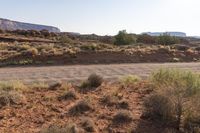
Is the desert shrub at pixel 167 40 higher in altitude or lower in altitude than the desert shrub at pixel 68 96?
lower

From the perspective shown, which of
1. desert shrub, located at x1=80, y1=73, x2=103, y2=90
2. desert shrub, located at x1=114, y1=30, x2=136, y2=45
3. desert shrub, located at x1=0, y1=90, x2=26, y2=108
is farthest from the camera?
desert shrub, located at x1=114, y1=30, x2=136, y2=45

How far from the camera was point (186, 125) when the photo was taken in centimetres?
1227

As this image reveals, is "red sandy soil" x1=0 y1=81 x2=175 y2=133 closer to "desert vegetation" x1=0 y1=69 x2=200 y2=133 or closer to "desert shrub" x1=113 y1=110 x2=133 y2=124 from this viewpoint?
"desert vegetation" x1=0 y1=69 x2=200 y2=133

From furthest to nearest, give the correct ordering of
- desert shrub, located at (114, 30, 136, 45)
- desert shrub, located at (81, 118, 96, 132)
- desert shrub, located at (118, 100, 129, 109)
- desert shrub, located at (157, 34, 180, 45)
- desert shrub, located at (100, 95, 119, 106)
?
desert shrub, located at (157, 34, 180, 45), desert shrub, located at (114, 30, 136, 45), desert shrub, located at (100, 95, 119, 106), desert shrub, located at (118, 100, 129, 109), desert shrub, located at (81, 118, 96, 132)

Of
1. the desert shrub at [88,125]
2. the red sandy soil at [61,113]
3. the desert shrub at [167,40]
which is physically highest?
the desert shrub at [88,125]

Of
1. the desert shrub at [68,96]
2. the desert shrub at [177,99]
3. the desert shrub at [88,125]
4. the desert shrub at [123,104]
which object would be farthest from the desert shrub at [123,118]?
the desert shrub at [68,96]

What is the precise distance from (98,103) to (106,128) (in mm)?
3135

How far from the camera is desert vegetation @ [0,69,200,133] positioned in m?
11.9

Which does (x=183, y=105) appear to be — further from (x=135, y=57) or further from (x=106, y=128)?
(x=135, y=57)

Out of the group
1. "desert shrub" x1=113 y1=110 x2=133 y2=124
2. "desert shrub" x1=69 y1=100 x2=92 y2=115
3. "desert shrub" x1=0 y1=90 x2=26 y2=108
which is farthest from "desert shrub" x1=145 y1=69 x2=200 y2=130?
"desert shrub" x1=0 y1=90 x2=26 y2=108

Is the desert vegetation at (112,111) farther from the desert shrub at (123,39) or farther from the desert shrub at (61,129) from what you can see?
the desert shrub at (123,39)

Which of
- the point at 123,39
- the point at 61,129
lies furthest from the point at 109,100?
the point at 123,39

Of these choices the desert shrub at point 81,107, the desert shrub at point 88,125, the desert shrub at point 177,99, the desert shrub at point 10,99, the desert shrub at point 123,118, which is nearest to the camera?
the desert shrub at point 88,125

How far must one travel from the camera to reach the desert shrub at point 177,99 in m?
12.4
